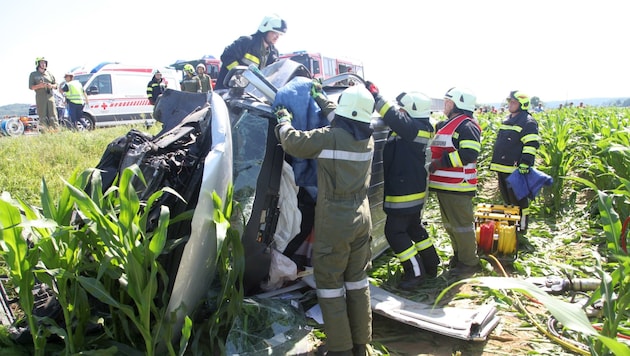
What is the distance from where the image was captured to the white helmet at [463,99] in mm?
4270

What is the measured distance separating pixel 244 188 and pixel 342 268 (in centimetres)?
85

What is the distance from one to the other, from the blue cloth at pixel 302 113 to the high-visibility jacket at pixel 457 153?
5.01 feet

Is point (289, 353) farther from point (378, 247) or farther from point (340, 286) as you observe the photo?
point (378, 247)

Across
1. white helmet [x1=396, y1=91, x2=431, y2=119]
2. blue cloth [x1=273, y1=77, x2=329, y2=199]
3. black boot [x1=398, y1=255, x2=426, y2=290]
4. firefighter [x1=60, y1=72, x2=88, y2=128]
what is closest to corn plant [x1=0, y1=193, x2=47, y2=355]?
blue cloth [x1=273, y1=77, x2=329, y2=199]

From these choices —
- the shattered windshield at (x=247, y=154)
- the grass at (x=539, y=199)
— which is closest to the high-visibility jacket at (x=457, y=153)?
the grass at (x=539, y=199)

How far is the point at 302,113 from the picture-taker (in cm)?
329

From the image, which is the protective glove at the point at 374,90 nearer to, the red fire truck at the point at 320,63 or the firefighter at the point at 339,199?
the firefighter at the point at 339,199

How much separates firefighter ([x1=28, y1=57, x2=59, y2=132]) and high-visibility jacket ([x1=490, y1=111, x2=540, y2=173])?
8.39m

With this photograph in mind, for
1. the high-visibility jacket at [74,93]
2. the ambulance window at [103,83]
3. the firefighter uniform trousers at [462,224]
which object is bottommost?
the firefighter uniform trousers at [462,224]

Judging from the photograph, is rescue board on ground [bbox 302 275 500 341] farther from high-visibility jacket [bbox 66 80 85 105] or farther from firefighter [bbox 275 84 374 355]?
high-visibility jacket [bbox 66 80 85 105]

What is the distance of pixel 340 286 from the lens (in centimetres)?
296

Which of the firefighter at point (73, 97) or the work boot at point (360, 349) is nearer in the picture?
the work boot at point (360, 349)

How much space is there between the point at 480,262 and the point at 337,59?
716 inches

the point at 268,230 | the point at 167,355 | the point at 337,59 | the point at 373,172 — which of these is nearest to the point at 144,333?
the point at 167,355
